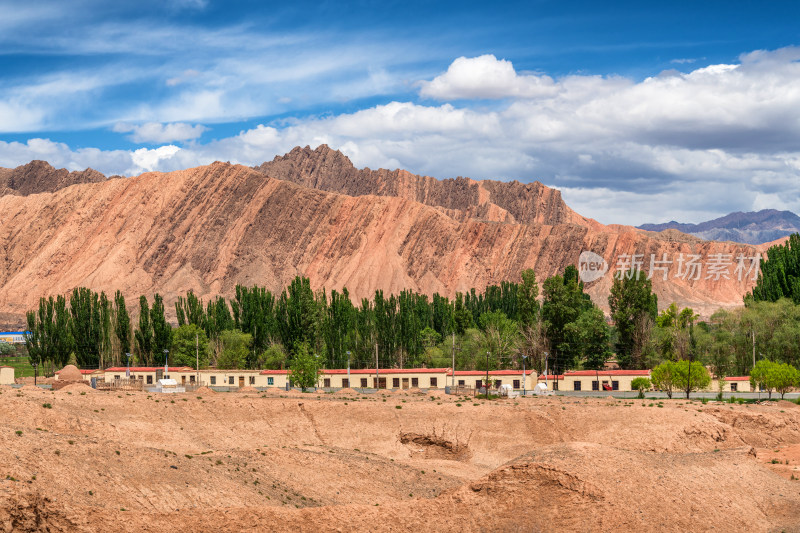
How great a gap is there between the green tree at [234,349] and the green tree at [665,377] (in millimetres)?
38458

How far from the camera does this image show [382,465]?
37812mm

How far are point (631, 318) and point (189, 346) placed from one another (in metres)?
43.3

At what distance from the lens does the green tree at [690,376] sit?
6325 cm

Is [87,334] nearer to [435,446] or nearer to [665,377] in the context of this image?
[435,446]

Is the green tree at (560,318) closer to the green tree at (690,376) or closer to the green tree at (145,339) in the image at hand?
the green tree at (690,376)

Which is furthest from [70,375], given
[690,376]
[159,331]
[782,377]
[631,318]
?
[782,377]

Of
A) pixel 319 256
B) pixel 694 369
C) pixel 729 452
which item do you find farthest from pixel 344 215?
pixel 729 452

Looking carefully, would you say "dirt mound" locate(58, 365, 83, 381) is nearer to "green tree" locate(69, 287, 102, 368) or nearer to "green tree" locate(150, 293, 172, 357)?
"green tree" locate(150, 293, 172, 357)

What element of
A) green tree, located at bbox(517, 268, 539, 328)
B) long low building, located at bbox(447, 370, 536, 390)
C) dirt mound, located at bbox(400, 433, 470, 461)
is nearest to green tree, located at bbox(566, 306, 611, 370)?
green tree, located at bbox(517, 268, 539, 328)

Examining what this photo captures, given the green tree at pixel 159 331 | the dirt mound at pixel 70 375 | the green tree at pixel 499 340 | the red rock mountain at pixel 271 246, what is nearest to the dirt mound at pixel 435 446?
the dirt mound at pixel 70 375

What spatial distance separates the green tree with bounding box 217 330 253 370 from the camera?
82.1m

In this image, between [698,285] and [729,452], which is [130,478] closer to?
[729,452]

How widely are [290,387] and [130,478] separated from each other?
125 feet

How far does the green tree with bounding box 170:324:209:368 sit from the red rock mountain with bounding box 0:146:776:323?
261 ft
